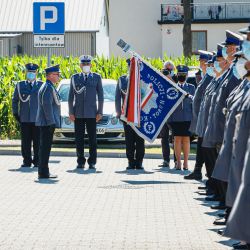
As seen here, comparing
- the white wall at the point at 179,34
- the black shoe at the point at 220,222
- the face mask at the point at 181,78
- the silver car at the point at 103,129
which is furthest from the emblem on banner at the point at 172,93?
the white wall at the point at 179,34

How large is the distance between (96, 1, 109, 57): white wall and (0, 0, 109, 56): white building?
6 cm

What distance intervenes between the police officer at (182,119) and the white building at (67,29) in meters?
39.4

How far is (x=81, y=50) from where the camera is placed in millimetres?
60312

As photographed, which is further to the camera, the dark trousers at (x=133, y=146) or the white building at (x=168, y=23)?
the white building at (x=168, y=23)

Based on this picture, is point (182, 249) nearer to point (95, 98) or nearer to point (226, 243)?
point (226, 243)

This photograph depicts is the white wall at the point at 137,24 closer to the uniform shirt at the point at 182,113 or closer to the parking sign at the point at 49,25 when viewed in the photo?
the parking sign at the point at 49,25

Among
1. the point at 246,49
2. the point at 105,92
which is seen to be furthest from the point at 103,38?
the point at 246,49

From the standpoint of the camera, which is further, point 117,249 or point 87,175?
point 87,175

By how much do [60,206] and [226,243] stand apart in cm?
387

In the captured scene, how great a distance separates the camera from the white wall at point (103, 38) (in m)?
63.0

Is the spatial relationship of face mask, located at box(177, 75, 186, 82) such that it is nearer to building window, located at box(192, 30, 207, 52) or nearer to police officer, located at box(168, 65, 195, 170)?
police officer, located at box(168, 65, 195, 170)

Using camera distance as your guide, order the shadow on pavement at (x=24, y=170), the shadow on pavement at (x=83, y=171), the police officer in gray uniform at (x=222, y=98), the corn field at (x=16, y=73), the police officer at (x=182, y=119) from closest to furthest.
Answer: the police officer in gray uniform at (x=222, y=98), the police officer at (x=182, y=119), the shadow on pavement at (x=83, y=171), the shadow on pavement at (x=24, y=170), the corn field at (x=16, y=73)

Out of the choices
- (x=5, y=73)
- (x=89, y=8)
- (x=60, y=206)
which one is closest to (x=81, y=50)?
(x=89, y=8)

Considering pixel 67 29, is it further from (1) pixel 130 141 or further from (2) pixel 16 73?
(1) pixel 130 141
